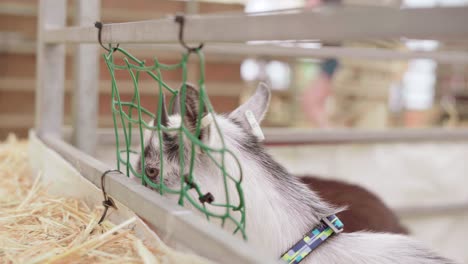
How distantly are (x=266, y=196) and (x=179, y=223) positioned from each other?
46 centimetres

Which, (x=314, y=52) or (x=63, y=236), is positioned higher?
(x=314, y=52)

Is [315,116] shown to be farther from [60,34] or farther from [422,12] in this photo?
[422,12]

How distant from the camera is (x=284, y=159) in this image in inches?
153

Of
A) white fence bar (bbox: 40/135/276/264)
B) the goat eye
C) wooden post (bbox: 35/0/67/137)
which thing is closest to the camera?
white fence bar (bbox: 40/135/276/264)

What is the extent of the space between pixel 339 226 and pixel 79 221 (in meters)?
0.74

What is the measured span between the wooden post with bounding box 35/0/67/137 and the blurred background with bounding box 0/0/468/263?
1.28ft

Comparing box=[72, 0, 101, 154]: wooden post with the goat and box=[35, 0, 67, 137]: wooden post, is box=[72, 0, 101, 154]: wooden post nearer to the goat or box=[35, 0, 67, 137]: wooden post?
box=[35, 0, 67, 137]: wooden post

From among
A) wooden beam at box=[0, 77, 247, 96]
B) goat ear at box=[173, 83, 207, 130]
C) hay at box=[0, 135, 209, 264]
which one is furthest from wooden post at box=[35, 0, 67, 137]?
wooden beam at box=[0, 77, 247, 96]

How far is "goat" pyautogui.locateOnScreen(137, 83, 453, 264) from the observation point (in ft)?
5.41

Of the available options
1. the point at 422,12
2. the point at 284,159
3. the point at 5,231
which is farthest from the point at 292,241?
the point at 284,159

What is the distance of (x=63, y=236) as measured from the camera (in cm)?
164

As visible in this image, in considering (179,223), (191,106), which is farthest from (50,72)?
(179,223)

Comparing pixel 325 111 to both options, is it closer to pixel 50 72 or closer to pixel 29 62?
pixel 29 62

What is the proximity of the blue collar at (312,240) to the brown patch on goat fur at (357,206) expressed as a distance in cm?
68
